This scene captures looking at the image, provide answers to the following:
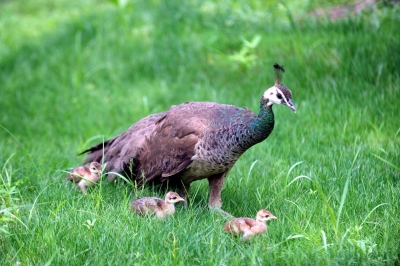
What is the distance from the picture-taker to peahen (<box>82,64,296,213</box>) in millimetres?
4754

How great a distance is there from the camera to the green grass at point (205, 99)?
4.10 metres

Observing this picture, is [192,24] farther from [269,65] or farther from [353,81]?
[353,81]

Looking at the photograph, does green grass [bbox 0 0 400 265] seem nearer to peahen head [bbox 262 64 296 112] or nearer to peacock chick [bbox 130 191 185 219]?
peacock chick [bbox 130 191 185 219]

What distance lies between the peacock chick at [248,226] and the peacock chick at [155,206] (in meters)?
0.52

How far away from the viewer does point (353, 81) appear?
7.04 meters

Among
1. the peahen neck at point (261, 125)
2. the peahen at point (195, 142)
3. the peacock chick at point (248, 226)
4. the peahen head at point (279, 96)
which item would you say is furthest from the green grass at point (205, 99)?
the peahen head at point (279, 96)

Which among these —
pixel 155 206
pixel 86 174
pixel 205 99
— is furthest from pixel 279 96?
pixel 205 99

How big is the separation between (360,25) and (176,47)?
2532 millimetres

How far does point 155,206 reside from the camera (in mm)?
4660

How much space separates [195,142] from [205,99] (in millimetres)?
2606

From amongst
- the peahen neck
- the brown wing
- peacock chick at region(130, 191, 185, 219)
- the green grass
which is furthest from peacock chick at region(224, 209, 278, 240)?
the brown wing

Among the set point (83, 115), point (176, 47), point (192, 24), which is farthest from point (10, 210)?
point (192, 24)

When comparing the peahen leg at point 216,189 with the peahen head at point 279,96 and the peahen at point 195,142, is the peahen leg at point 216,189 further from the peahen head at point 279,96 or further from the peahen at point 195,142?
the peahen head at point 279,96

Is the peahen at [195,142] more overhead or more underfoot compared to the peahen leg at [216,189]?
more overhead
